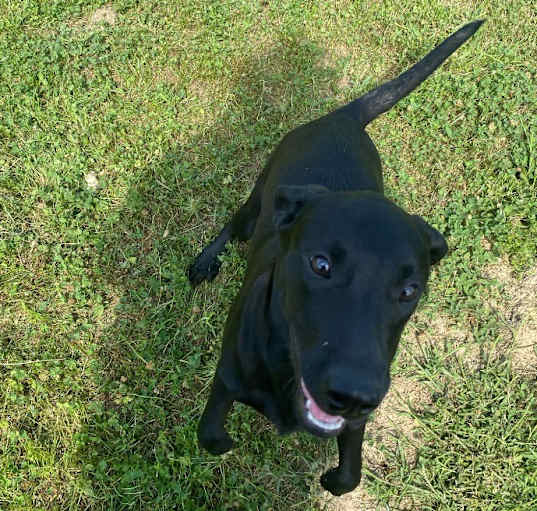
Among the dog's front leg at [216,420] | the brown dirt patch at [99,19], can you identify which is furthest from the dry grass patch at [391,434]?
the brown dirt patch at [99,19]

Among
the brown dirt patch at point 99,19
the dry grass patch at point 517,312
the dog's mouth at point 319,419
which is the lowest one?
the dry grass patch at point 517,312

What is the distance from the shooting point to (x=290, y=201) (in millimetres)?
2562

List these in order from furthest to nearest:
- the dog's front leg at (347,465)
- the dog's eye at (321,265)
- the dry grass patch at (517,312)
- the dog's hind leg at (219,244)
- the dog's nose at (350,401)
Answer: the dry grass patch at (517,312) < the dog's hind leg at (219,244) < the dog's front leg at (347,465) < the dog's eye at (321,265) < the dog's nose at (350,401)

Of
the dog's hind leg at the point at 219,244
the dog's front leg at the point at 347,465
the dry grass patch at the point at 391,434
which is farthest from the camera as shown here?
the dog's hind leg at the point at 219,244

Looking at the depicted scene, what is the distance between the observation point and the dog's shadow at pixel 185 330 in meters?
3.63

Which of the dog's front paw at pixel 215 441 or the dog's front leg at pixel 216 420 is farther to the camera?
the dog's front paw at pixel 215 441

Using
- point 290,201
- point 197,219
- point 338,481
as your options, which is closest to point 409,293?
point 290,201

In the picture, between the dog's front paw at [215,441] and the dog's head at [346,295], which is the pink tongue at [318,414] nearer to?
the dog's head at [346,295]

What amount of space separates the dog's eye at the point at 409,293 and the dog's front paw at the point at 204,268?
2.18 m

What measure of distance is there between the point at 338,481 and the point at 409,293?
1516mm

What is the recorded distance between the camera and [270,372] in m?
2.73

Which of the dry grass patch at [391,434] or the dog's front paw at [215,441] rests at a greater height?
the dog's front paw at [215,441]

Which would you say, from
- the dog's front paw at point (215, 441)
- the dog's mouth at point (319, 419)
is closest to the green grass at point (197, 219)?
the dog's front paw at point (215, 441)

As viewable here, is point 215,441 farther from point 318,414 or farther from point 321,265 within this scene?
point 321,265
